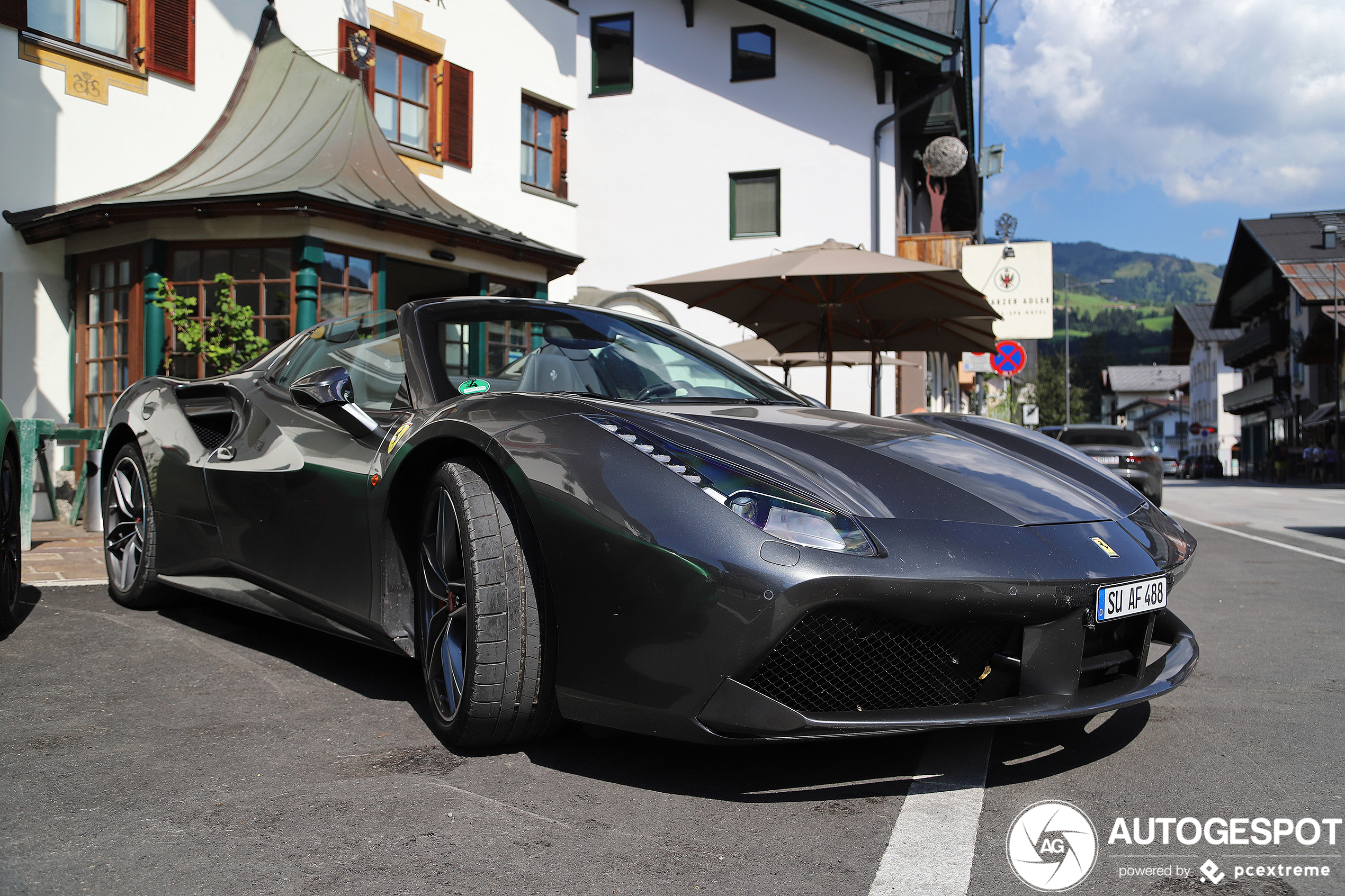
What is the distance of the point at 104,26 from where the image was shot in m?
9.68

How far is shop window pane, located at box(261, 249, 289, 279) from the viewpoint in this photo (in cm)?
983

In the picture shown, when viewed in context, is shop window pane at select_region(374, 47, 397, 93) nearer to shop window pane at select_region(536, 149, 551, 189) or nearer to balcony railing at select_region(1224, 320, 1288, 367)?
shop window pane at select_region(536, 149, 551, 189)

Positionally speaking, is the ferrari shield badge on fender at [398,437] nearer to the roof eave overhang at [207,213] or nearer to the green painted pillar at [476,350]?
the green painted pillar at [476,350]

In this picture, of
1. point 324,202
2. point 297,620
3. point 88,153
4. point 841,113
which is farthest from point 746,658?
point 841,113

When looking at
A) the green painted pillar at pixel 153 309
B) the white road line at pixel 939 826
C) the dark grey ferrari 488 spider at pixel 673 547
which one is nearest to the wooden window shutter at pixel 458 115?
the green painted pillar at pixel 153 309

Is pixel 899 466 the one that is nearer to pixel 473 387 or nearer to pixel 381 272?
pixel 473 387

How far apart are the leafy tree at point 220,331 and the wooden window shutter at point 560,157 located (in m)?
7.12

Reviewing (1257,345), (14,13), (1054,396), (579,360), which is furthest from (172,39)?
(1054,396)

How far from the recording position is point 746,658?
2.18m

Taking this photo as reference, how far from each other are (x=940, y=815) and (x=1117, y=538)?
0.85m

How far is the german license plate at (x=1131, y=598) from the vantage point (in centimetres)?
242

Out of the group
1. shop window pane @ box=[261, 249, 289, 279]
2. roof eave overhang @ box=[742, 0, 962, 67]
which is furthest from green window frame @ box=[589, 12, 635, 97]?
shop window pane @ box=[261, 249, 289, 279]

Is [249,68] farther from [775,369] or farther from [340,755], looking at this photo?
[775,369]

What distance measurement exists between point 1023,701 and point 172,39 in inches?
413
